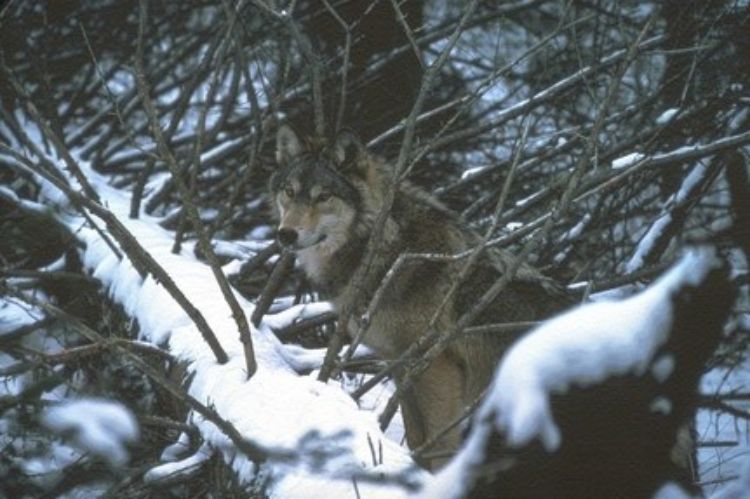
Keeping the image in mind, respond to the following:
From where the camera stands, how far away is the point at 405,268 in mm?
5562

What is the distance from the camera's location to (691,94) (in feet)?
22.4

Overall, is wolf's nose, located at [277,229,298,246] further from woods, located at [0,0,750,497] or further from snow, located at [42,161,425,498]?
snow, located at [42,161,425,498]

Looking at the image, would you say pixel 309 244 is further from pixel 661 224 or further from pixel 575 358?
pixel 575 358

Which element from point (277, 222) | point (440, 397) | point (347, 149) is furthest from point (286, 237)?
point (440, 397)

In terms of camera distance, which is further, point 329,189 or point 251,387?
point 329,189

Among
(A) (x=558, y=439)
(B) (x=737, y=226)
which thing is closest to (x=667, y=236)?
(B) (x=737, y=226)

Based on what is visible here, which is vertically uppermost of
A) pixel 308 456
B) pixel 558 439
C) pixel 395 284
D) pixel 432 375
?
pixel 395 284

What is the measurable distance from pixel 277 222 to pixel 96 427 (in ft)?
12.2

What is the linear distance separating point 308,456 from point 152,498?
1458mm

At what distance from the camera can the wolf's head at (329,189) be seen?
5.60 m

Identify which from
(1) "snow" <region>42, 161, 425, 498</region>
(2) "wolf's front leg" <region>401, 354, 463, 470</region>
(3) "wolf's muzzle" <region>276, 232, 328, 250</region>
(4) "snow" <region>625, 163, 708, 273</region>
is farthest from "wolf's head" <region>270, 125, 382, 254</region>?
(4) "snow" <region>625, 163, 708, 273</region>

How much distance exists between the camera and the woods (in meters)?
3.45

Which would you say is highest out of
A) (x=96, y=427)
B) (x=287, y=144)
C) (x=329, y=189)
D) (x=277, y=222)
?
(x=287, y=144)

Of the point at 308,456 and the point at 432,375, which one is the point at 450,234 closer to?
the point at 432,375
